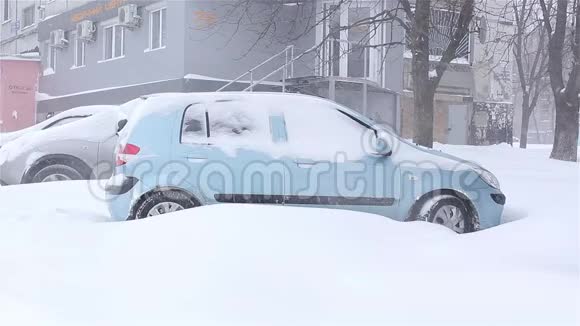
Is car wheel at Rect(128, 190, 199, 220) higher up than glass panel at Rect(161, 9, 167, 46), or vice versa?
glass panel at Rect(161, 9, 167, 46)

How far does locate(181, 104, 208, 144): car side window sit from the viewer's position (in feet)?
18.7

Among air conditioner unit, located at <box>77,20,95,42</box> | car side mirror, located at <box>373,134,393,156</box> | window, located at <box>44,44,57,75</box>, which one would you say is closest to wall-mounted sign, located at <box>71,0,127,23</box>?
air conditioner unit, located at <box>77,20,95,42</box>

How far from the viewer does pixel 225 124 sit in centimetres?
580

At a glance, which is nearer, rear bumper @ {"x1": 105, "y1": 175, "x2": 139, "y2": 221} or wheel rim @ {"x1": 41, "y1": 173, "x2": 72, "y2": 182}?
rear bumper @ {"x1": 105, "y1": 175, "x2": 139, "y2": 221}

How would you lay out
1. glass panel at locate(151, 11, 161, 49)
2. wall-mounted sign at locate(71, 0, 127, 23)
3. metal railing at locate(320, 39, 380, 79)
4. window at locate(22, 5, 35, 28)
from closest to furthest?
metal railing at locate(320, 39, 380, 79)
glass panel at locate(151, 11, 161, 49)
wall-mounted sign at locate(71, 0, 127, 23)
window at locate(22, 5, 35, 28)

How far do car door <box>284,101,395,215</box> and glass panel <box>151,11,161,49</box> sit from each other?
12990mm

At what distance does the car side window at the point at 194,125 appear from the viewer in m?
5.70

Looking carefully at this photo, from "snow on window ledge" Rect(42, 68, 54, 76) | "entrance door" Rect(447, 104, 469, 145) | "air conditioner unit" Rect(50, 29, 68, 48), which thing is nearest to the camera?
"entrance door" Rect(447, 104, 469, 145)

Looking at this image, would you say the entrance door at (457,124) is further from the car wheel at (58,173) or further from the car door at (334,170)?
the car door at (334,170)

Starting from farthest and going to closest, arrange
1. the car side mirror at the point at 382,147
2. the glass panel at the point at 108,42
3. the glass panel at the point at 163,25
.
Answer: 1. the glass panel at the point at 108,42
2. the glass panel at the point at 163,25
3. the car side mirror at the point at 382,147

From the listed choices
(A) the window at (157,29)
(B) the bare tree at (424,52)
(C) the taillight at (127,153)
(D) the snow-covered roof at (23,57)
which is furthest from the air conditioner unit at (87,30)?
(C) the taillight at (127,153)

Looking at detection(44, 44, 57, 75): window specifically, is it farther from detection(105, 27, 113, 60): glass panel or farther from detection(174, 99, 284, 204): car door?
detection(174, 99, 284, 204): car door

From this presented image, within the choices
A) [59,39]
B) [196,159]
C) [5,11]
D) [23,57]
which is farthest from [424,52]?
[5,11]

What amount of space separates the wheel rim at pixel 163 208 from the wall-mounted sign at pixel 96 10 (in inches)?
→ 578
